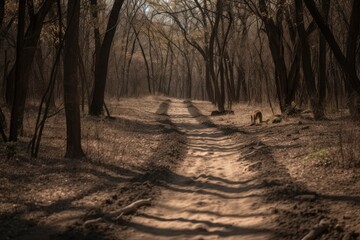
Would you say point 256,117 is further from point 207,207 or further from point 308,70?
point 207,207

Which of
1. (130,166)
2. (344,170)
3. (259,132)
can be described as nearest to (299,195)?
(344,170)

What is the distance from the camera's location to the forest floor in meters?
4.86

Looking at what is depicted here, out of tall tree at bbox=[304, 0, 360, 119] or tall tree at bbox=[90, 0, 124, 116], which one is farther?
tall tree at bbox=[90, 0, 124, 116]

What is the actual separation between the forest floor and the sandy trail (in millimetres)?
13

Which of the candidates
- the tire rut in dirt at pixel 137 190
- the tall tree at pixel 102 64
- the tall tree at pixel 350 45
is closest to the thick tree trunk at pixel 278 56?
the tall tree at pixel 350 45

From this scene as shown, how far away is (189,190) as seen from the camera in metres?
6.73

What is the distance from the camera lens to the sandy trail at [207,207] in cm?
489

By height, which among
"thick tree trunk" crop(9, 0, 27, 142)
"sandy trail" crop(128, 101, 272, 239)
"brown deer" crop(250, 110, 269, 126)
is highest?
"thick tree trunk" crop(9, 0, 27, 142)

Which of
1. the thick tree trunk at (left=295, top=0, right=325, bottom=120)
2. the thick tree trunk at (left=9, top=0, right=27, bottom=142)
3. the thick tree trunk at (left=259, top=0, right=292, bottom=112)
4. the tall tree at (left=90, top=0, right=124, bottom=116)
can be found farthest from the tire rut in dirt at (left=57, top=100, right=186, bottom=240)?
the tall tree at (left=90, top=0, right=124, bottom=116)

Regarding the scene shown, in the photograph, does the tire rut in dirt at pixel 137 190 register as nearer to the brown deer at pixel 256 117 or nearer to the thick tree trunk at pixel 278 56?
the brown deer at pixel 256 117

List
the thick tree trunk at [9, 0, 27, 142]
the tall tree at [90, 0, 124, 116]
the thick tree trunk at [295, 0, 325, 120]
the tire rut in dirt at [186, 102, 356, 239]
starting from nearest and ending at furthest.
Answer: the tire rut in dirt at [186, 102, 356, 239] → the thick tree trunk at [9, 0, 27, 142] → the thick tree trunk at [295, 0, 325, 120] → the tall tree at [90, 0, 124, 116]

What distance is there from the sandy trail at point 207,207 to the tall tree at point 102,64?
901 cm

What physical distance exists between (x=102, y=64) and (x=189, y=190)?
11098 millimetres

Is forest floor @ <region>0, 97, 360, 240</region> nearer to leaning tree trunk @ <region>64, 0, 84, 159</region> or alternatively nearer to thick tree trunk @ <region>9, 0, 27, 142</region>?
leaning tree trunk @ <region>64, 0, 84, 159</region>
